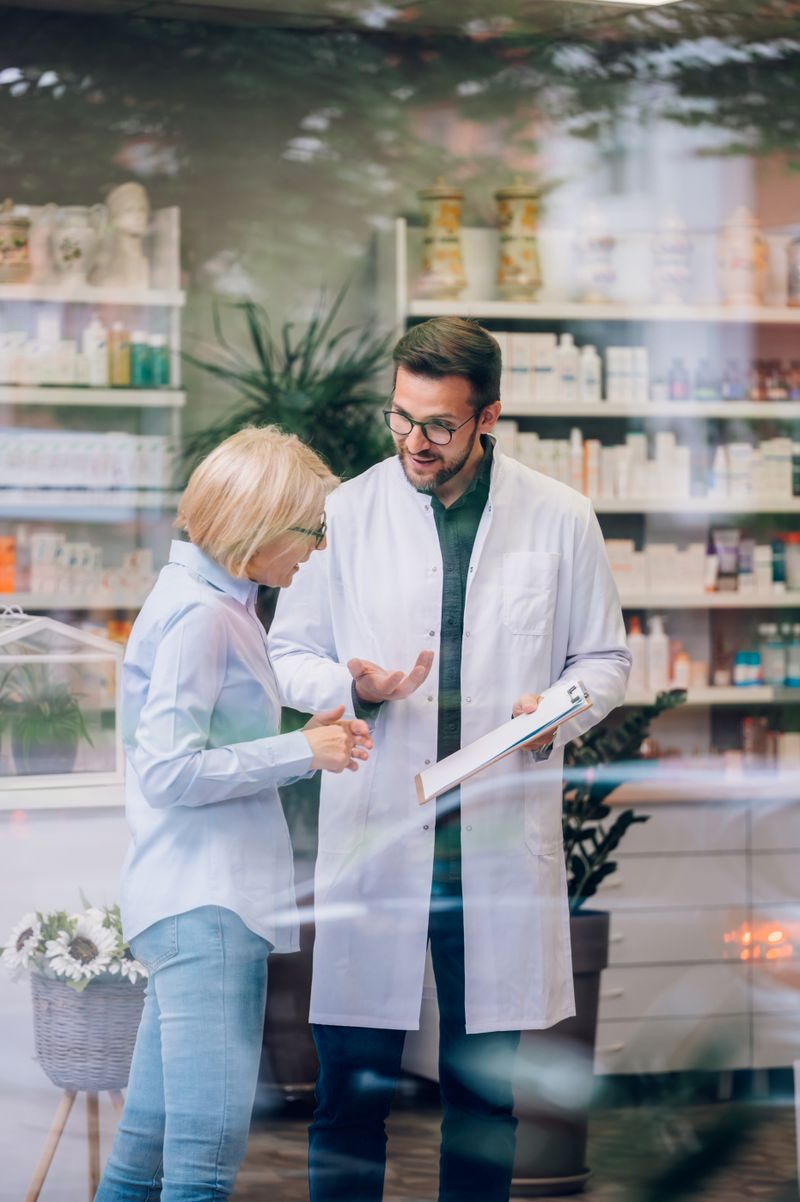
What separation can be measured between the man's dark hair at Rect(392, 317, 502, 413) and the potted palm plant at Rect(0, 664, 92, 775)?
0.66 metres

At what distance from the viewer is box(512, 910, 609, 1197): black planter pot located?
1995mm

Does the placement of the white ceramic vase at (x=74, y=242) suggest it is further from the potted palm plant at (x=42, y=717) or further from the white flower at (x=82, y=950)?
the white flower at (x=82, y=950)

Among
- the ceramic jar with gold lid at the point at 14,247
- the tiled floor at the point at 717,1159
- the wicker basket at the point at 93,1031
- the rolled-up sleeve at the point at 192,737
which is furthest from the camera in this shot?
the ceramic jar with gold lid at the point at 14,247

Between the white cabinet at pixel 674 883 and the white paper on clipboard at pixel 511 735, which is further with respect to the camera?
the white cabinet at pixel 674 883

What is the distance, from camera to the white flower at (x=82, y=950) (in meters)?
1.52

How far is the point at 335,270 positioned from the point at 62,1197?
6.87ft

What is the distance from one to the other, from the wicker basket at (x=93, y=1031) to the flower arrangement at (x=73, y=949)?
0.02 m

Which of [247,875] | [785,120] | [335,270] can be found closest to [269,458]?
[247,875]

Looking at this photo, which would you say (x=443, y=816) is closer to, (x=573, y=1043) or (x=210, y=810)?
(x=210, y=810)

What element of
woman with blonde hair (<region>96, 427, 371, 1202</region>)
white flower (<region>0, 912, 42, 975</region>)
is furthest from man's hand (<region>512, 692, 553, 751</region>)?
white flower (<region>0, 912, 42, 975</region>)

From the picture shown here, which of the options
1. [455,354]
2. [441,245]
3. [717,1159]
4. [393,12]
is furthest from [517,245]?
[717,1159]

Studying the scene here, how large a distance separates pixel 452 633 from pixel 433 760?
0.14m

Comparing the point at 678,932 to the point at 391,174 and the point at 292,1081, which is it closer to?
the point at 292,1081

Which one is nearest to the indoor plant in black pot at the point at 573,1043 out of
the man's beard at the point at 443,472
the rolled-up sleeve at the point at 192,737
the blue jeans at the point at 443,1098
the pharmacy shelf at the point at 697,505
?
the blue jeans at the point at 443,1098
